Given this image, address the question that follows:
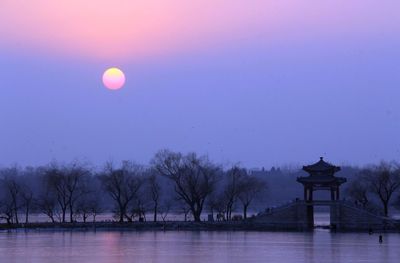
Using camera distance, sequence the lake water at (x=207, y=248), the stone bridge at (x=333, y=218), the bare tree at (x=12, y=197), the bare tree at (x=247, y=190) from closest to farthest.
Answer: the lake water at (x=207, y=248) < the stone bridge at (x=333, y=218) < the bare tree at (x=12, y=197) < the bare tree at (x=247, y=190)

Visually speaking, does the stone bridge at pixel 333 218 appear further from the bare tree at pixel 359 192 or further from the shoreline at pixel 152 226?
the bare tree at pixel 359 192

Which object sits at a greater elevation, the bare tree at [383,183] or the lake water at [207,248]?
the bare tree at [383,183]

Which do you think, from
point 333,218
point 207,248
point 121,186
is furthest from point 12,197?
point 207,248

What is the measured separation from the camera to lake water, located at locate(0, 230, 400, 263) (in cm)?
4994

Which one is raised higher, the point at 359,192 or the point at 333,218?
the point at 359,192

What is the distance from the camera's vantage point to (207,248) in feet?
193

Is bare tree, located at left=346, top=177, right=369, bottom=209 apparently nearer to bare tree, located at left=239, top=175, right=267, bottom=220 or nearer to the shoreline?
the shoreline

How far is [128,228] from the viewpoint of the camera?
3536 inches

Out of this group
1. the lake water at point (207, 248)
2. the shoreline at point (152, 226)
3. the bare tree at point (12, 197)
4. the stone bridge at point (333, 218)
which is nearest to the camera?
the lake water at point (207, 248)

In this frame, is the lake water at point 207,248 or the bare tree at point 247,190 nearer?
the lake water at point 207,248

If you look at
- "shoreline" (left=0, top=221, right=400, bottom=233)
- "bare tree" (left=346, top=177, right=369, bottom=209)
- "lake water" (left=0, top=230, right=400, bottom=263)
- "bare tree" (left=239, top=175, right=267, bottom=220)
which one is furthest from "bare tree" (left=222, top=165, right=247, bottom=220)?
"lake water" (left=0, top=230, right=400, bottom=263)

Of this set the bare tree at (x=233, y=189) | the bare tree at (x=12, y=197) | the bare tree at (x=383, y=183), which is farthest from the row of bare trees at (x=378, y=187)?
the bare tree at (x=12, y=197)

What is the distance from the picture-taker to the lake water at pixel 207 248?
49.9 m

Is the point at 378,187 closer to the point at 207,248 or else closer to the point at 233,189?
the point at 233,189
